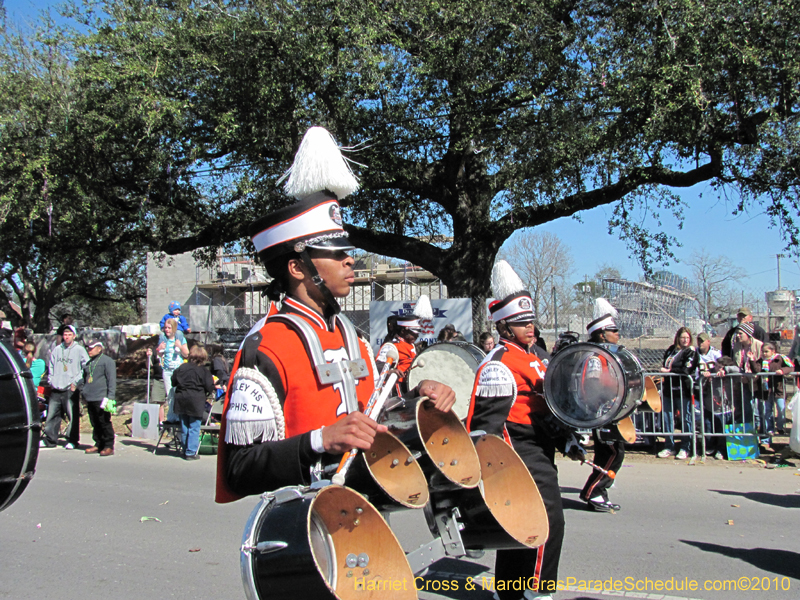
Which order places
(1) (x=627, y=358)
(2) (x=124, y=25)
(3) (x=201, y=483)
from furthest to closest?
(2) (x=124, y=25) → (3) (x=201, y=483) → (1) (x=627, y=358)

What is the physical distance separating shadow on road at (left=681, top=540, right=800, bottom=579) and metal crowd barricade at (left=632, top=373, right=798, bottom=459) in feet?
14.1

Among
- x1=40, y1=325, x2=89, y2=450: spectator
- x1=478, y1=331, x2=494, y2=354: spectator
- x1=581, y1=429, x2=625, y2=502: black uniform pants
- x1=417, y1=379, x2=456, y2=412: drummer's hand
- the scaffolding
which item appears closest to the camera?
x1=417, y1=379, x2=456, y2=412: drummer's hand

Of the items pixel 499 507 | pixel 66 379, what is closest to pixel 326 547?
pixel 499 507

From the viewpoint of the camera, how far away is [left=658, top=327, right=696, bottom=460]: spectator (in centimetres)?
1011

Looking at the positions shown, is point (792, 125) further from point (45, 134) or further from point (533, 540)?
point (45, 134)

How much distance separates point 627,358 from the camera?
15.1ft

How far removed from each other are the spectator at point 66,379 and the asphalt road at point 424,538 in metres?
2.37

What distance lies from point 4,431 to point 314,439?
1.55 metres

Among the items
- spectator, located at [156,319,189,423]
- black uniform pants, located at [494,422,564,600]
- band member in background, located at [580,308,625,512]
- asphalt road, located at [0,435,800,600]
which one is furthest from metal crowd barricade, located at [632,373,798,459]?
spectator, located at [156,319,189,423]

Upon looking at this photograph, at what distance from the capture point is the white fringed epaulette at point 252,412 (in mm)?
2191

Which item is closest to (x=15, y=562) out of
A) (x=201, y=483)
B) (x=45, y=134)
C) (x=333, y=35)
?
(x=201, y=483)

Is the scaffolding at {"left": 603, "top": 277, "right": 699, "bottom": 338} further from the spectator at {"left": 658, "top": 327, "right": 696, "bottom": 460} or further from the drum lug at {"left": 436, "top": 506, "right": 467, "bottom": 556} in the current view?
the drum lug at {"left": 436, "top": 506, "right": 467, "bottom": 556}

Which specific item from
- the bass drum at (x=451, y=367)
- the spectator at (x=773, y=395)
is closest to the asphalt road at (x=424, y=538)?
the spectator at (x=773, y=395)

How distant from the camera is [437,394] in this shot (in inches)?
97.6
